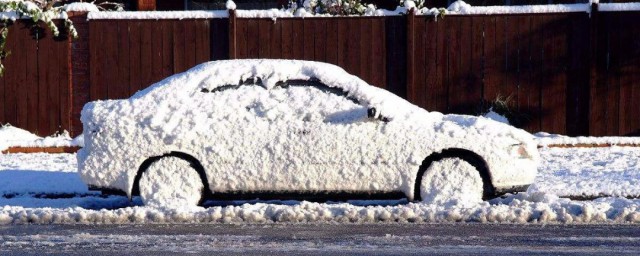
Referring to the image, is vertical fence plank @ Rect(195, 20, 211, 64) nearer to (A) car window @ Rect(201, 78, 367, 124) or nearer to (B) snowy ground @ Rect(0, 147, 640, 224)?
(B) snowy ground @ Rect(0, 147, 640, 224)

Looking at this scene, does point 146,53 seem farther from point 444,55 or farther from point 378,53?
point 444,55

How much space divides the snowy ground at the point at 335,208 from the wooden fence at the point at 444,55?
12.3ft

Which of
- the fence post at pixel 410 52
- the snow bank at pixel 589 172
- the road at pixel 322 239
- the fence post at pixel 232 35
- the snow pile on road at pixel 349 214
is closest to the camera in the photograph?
the road at pixel 322 239

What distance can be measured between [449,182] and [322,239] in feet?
7.25

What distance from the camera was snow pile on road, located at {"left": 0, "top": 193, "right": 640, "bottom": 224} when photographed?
10234mm

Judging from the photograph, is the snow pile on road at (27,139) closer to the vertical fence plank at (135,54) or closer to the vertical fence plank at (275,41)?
the vertical fence plank at (135,54)

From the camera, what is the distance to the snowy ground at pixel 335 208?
10.3 meters

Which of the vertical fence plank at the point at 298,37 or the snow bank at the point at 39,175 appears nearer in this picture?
the snow bank at the point at 39,175

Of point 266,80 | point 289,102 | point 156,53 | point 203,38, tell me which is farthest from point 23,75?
point 289,102

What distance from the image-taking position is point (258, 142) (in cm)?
1103

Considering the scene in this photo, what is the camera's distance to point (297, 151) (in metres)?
11.0

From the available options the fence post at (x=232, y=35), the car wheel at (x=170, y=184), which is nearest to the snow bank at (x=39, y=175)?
the car wheel at (x=170, y=184)

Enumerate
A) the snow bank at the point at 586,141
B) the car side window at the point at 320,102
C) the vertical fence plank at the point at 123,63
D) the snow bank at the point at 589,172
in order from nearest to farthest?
the car side window at the point at 320,102 < the snow bank at the point at 589,172 < the snow bank at the point at 586,141 < the vertical fence plank at the point at 123,63

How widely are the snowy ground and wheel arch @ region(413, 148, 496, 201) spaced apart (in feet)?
0.75
